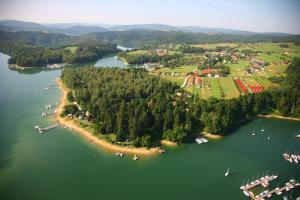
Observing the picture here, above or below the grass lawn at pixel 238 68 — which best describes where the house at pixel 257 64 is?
above

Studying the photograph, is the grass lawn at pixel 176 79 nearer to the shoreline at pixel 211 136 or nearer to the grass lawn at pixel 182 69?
the grass lawn at pixel 182 69

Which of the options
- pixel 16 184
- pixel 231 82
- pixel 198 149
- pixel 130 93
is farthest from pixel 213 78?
pixel 16 184

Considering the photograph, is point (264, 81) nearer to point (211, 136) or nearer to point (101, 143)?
point (211, 136)

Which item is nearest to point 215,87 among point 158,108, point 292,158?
point 158,108

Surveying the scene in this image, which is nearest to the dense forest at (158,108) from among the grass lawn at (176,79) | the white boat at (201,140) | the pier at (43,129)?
the white boat at (201,140)

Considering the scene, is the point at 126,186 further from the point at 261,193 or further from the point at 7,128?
the point at 7,128

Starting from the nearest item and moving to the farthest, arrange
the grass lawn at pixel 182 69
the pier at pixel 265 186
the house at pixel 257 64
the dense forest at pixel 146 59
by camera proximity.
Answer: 1. the pier at pixel 265 186
2. the grass lawn at pixel 182 69
3. the house at pixel 257 64
4. the dense forest at pixel 146 59
